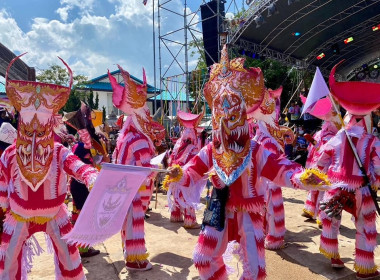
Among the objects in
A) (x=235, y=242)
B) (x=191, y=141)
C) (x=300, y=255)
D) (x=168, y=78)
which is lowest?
(x=300, y=255)

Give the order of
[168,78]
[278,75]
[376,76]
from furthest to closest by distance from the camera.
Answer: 1. [278,75]
2. [376,76]
3. [168,78]

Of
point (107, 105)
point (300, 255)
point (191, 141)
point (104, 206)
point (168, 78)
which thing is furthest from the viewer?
point (107, 105)

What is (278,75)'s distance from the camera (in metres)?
22.1

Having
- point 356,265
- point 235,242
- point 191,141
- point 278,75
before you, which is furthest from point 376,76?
point 235,242

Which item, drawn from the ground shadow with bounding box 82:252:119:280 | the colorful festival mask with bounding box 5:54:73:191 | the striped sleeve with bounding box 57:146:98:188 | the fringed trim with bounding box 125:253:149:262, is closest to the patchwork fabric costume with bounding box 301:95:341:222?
the fringed trim with bounding box 125:253:149:262

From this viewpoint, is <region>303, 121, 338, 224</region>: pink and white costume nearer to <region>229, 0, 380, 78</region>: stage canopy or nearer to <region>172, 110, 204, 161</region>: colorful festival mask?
<region>172, 110, 204, 161</region>: colorful festival mask

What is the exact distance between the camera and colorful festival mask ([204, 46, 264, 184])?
2.82 m

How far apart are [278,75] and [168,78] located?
9264mm

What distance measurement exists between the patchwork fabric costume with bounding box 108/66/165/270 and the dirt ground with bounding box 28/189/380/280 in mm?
276

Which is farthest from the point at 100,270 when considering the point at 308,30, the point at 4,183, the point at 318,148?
the point at 308,30

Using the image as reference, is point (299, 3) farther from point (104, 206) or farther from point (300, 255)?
point (104, 206)

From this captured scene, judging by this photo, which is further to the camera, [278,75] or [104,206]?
[278,75]

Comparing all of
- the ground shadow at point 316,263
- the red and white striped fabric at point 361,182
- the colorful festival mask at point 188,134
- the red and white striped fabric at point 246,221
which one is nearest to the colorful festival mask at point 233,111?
the red and white striped fabric at point 246,221

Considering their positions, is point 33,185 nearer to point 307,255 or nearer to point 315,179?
point 315,179
